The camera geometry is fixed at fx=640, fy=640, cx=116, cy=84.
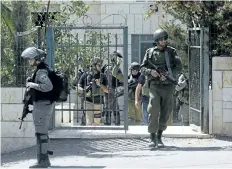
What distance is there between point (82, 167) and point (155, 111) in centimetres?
177

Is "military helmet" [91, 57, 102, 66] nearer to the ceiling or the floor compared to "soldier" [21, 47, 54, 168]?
nearer to the ceiling

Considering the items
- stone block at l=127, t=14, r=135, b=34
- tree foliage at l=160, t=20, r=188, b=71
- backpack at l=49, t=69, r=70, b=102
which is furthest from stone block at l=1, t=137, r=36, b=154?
stone block at l=127, t=14, r=135, b=34

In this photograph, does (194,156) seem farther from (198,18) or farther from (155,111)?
(198,18)

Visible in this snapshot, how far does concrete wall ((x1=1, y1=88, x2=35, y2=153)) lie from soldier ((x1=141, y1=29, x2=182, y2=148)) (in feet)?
7.33

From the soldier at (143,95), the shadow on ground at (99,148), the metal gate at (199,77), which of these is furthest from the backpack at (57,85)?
the soldier at (143,95)

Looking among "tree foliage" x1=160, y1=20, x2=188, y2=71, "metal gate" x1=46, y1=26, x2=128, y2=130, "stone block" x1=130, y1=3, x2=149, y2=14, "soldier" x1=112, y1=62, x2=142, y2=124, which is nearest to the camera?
"metal gate" x1=46, y1=26, x2=128, y2=130

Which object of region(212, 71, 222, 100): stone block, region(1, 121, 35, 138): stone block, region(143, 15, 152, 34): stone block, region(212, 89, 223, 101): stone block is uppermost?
region(143, 15, 152, 34): stone block

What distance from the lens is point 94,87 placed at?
1239 cm

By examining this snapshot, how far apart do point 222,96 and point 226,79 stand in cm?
31

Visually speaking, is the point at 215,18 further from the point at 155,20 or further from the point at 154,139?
the point at 155,20

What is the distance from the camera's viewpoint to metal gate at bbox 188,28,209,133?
456 inches

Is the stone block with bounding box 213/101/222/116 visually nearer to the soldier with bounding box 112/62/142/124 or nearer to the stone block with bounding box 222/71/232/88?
the stone block with bounding box 222/71/232/88

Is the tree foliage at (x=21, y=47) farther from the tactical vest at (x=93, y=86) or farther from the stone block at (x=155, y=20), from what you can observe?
the stone block at (x=155, y=20)

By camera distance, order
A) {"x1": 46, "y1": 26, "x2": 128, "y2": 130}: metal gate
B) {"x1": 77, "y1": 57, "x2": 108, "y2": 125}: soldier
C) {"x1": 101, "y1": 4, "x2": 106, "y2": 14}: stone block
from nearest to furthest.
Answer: {"x1": 46, "y1": 26, "x2": 128, "y2": 130}: metal gate
{"x1": 77, "y1": 57, "x2": 108, "y2": 125}: soldier
{"x1": 101, "y1": 4, "x2": 106, "y2": 14}: stone block
